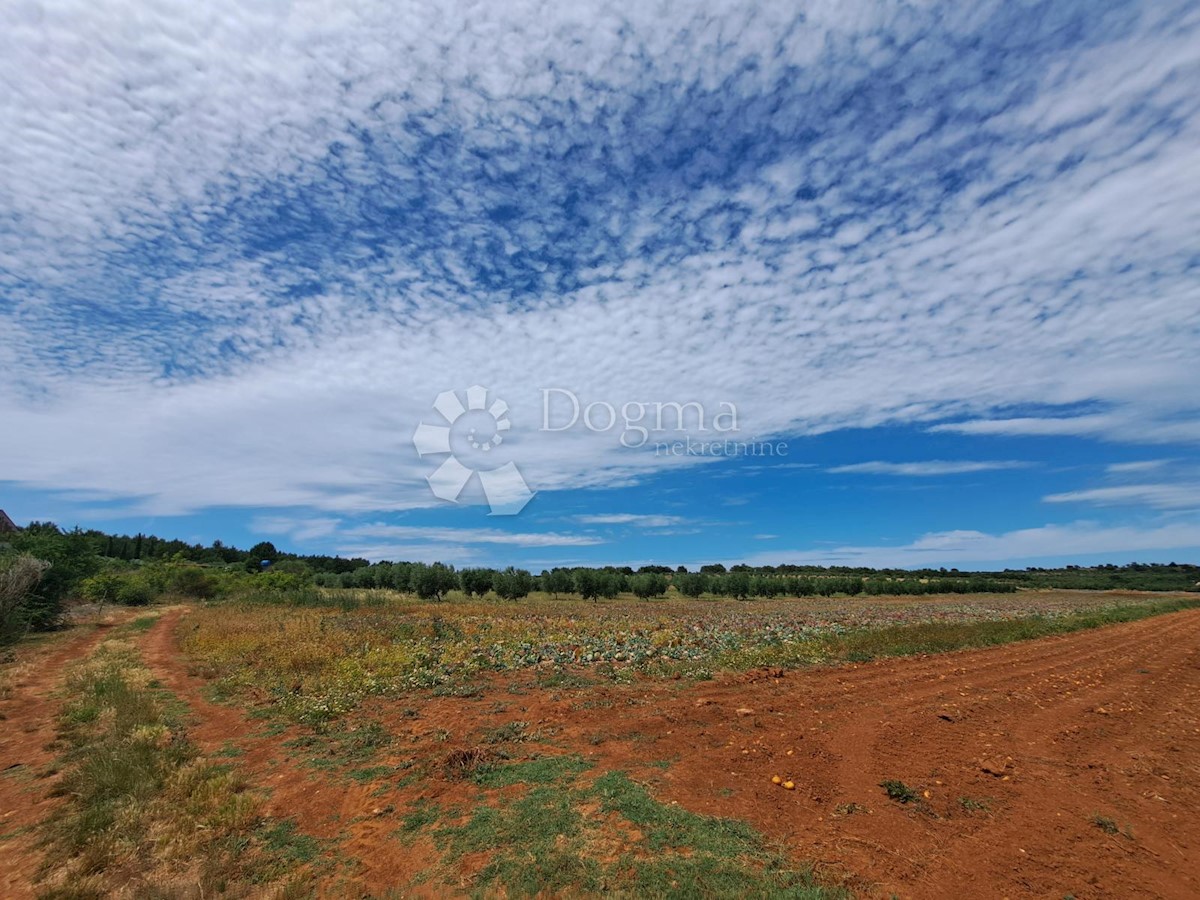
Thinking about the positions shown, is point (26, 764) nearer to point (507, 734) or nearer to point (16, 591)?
point (507, 734)

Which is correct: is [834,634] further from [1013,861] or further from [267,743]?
[267,743]

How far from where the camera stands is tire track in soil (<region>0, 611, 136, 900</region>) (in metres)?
5.72

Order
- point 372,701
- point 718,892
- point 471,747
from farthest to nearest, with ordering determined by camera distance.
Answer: point 372,701
point 471,747
point 718,892

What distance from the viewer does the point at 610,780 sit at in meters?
7.06

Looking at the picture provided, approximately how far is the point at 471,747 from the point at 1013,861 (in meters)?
6.80

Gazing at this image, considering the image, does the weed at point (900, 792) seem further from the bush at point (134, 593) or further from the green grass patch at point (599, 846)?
the bush at point (134, 593)

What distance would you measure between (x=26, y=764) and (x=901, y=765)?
12925mm

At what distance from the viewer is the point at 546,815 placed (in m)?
6.26

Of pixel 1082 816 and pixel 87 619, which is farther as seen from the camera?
pixel 87 619

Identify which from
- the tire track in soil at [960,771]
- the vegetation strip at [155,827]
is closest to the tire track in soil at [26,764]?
the vegetation strip at [155,827]

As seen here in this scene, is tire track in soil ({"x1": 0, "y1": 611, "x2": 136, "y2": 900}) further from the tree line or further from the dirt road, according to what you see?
the tree line

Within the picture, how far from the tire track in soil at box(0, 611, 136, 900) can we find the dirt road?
2.20m

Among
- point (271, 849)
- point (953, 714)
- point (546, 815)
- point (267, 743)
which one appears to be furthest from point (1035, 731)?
point (267, 743)

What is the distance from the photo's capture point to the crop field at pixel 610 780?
17.1 ft
